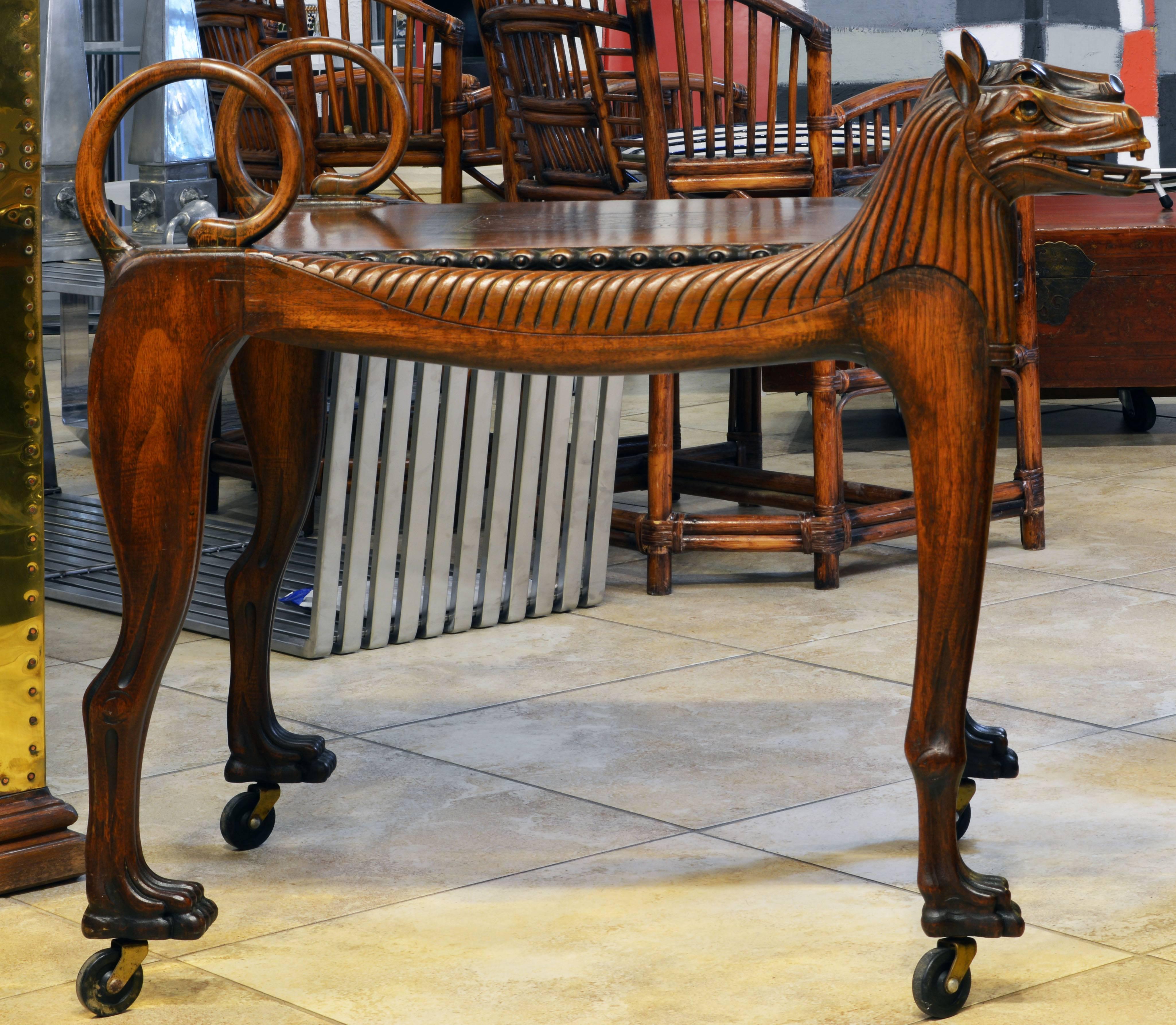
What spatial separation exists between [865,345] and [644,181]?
8.03ft

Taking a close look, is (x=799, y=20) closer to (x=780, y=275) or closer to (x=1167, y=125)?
(x=780, y=275)

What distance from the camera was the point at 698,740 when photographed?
8.90 ft

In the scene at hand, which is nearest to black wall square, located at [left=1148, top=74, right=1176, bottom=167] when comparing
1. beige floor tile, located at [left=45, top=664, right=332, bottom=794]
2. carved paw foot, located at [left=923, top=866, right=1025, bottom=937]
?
beige floor tile, located at [left=45, top=664, right=332, bottom=794]

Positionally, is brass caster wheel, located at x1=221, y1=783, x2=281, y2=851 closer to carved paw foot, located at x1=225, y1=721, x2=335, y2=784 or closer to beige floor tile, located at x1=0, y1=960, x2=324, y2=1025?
carved paw foot, located at x1=225, y1=721, x2=335, y2=784

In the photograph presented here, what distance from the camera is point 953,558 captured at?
1734 mm

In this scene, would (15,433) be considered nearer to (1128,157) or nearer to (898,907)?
(898,907)

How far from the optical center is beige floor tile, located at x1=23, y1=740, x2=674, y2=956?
83.7 inches

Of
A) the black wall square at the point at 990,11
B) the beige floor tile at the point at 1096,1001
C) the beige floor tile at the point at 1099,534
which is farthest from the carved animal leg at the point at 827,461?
the black wall square at the point at 990,11

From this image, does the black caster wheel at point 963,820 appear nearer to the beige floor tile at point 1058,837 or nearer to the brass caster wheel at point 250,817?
the beige floor tile at point 1058,837

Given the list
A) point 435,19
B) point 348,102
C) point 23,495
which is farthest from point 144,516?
point 348,102

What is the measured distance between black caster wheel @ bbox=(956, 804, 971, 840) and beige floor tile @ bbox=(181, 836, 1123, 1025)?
0.20m

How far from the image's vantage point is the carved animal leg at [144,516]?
1808 millimetres

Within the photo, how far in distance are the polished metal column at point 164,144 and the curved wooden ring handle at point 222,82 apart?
2.05 m

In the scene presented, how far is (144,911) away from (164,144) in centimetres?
240
